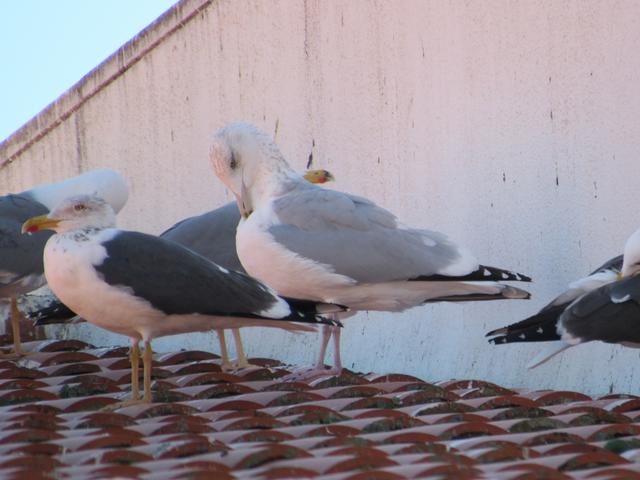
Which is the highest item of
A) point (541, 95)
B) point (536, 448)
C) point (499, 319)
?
point (541, 95)

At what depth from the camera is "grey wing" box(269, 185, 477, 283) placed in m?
6.48

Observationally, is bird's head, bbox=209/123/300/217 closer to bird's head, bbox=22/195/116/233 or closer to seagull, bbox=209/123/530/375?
seagull, bbox=209/123/530/375

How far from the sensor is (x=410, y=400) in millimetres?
5621

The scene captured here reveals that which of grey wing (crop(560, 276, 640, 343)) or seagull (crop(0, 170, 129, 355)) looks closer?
grey wing (crop(560, 276, 640, 343))

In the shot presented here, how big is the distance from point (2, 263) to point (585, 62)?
3158 millimetres

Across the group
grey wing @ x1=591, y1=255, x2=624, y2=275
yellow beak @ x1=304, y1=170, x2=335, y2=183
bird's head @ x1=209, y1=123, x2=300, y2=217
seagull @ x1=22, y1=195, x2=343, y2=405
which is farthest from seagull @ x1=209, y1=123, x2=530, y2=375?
yellow beak @ x1=304, y1=170, x2=335, y2=183

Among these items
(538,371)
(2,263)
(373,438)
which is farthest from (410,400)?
(2,263)

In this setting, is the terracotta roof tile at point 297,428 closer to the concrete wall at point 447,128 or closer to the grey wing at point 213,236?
the grey wing at point 213,236

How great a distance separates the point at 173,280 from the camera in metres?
5.75

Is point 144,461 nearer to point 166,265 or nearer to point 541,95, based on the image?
point 166,265

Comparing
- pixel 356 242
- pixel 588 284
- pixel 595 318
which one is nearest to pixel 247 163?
pixel 356 242

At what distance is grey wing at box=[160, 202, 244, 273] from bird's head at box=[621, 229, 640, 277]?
91.6 inches

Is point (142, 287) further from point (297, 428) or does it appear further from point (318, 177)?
point (318, 177)

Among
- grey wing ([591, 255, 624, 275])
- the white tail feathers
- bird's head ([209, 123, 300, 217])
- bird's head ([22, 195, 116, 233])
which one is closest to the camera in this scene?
the white tail feathers
